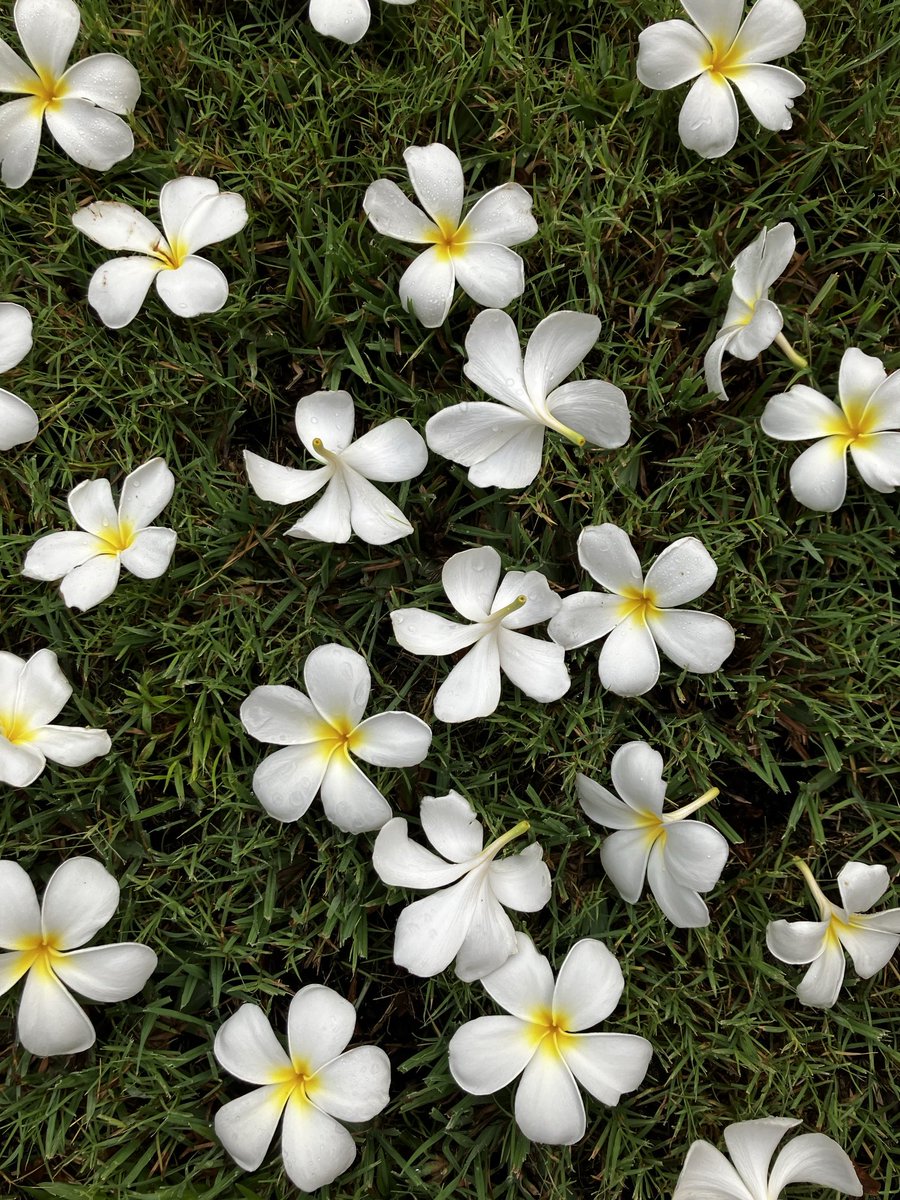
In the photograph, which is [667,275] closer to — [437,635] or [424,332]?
[424,332]

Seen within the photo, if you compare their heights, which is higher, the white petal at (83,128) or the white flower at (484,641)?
the white petal at (83,128)

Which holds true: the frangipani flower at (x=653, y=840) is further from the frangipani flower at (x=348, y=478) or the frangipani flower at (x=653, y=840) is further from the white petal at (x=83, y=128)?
the white petal at (x=83, y=128)

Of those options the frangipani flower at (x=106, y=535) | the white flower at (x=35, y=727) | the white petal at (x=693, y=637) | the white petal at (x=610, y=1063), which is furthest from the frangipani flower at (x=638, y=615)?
the white flower at (x=35, y=727)

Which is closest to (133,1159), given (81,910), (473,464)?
(81,910)

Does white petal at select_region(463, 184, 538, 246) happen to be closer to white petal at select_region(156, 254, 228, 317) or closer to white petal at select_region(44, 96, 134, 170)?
white petal at select_region(156, 254, 228, 317)

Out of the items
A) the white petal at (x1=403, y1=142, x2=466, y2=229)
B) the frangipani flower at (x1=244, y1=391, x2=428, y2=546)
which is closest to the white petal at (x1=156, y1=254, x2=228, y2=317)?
the frangipani flower at (x1=244, y1=391, x2=428, y2=546)

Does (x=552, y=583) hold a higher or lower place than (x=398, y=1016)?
higher

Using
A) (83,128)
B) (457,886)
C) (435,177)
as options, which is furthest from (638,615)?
(83,128)

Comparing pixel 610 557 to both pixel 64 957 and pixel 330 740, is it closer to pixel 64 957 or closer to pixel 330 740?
pixel 330 740
